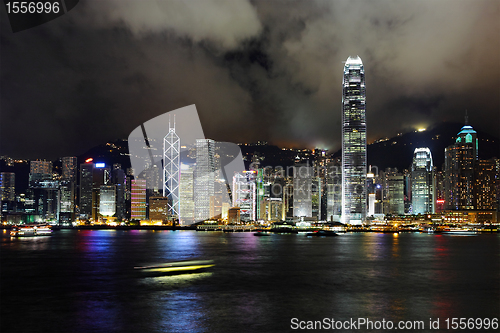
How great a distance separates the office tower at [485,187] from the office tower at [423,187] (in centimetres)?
1634

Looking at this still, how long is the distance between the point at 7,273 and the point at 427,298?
25498mm

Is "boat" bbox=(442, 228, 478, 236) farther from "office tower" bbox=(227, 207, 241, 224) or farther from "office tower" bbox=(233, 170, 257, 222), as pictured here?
"office tower" bbox=(227, 207, 241, 224)

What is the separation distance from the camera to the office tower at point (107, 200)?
15138 centimetres

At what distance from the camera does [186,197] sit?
14975 centimetres

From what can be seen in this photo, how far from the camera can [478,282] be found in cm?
2716

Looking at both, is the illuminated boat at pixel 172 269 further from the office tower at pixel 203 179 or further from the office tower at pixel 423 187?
the office tower at pixel 423 187

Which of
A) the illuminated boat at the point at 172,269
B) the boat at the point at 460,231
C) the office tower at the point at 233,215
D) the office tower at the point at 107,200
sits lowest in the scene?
the boat at the point at 460,231

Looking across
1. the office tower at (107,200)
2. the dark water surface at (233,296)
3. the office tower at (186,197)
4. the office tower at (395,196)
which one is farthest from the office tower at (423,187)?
the dark water surface at (233,296)

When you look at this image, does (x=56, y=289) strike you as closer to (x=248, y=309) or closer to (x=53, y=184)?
(x=248, y=309)

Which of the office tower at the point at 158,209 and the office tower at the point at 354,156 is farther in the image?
the office tower at the point at 354,156

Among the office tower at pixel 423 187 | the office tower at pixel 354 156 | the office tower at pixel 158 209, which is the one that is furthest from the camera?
the office tower at pixel 423 187

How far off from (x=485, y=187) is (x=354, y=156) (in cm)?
4792

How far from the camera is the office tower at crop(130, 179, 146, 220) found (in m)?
153

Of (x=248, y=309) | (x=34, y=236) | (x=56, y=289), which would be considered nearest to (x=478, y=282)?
(x=248, y=309)
